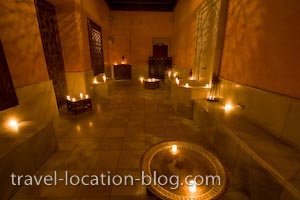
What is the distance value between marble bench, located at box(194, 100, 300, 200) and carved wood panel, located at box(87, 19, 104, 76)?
524 centimetres

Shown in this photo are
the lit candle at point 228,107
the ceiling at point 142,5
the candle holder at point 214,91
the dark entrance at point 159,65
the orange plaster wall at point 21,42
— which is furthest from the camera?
the dark entrance at point 159,65

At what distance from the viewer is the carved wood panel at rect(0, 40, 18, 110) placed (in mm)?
2312

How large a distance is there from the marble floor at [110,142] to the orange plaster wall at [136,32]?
19.4ft

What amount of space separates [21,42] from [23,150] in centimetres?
199

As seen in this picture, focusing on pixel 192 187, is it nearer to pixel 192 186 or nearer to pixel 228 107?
pixel 192 186

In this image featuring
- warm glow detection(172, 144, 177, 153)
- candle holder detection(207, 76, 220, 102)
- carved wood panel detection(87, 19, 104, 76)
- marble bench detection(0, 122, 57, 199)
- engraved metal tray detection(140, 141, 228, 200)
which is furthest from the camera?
carved wood panel detection(87, 19, 104, 76)

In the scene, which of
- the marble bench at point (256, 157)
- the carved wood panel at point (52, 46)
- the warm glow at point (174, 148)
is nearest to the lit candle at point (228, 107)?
the marble bench at point (256, 157)

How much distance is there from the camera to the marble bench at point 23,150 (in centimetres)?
170

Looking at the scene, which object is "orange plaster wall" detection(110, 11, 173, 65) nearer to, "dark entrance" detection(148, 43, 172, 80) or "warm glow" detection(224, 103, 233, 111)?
"dark entrance" detection(148, 43, 172, 80)

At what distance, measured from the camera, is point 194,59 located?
5.43 m

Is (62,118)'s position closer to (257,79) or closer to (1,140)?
(1,140)

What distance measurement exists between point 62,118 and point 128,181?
293 cm

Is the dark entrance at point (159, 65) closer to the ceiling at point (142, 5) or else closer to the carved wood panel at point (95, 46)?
the ceiling at point (142, 5)

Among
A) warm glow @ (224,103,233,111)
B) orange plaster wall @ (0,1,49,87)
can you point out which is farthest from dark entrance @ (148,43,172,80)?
orange plaster wall @ (0,1,49,87)
